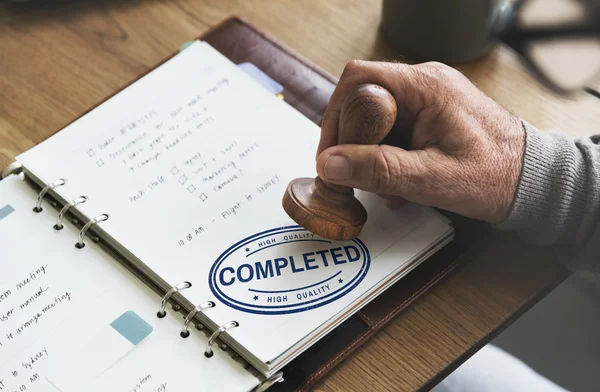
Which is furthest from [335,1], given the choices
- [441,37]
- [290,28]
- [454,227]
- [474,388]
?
[474,388]

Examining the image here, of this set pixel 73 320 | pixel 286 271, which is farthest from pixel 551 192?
pixel 73 320

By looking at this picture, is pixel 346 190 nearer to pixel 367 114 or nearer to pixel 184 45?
pixel 367 114

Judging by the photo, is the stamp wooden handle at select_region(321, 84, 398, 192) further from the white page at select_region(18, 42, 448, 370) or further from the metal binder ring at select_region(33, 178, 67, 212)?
the metal binder ring at select_region(33, 178, 67, 212)

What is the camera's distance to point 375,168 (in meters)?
0.70

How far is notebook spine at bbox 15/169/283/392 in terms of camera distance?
→ 2.16 feet

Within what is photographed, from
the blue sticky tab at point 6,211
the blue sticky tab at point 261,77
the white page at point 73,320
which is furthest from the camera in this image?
Result: the blue sticky tab at point 261,77

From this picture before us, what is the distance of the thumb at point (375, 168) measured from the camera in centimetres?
69

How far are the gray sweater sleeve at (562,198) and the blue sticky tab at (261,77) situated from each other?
305mm

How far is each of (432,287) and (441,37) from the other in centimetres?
33

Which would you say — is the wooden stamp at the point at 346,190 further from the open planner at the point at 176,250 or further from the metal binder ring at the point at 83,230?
the metal binder ring at the point at 83,230

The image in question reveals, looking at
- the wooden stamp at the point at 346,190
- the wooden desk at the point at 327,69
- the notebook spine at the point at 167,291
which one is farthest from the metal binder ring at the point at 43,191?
the wooden stamp at the point at 346,190

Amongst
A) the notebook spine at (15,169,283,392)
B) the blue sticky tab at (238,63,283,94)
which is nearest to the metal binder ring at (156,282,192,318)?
the notebook spine at (15,169,283,392)

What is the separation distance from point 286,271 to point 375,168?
13 cm

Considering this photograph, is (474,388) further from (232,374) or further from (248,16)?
(248,16)
